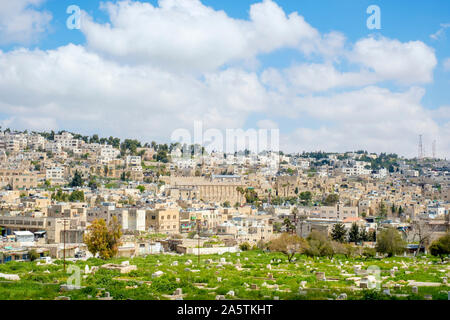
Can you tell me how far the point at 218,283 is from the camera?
1814cm

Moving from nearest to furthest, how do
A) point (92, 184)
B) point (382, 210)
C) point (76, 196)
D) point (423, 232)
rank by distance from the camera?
point (423, 232)
point (76, 196)
point (382, 210)
point (92, 184)

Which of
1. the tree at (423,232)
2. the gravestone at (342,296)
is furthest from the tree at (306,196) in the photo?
the gravestone at (342,296)

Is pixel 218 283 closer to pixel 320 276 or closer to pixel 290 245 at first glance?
pixel 320 276

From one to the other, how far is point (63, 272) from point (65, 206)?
29855mm

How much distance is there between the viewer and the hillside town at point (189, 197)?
41250mm

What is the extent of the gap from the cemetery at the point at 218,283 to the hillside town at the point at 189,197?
15.5ft

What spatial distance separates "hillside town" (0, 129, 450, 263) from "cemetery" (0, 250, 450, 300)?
4713 millimetres

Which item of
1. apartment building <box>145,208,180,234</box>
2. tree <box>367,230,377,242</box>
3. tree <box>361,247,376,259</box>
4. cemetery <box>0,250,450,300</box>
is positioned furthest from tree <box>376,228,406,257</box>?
apartment building <box>145,208,180,234</box>

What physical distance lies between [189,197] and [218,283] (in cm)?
7377

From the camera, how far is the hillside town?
135ft

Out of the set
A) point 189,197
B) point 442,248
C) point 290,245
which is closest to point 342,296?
point 290,245

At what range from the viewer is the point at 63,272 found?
68.0ft

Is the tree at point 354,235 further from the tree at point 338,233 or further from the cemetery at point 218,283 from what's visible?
the cemetery at point 218,283

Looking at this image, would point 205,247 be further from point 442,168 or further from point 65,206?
point 442,168
